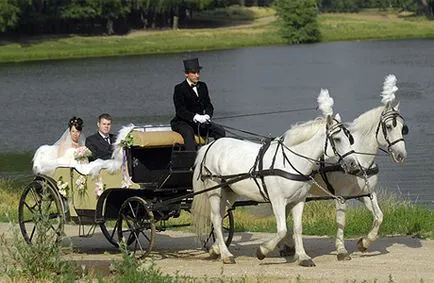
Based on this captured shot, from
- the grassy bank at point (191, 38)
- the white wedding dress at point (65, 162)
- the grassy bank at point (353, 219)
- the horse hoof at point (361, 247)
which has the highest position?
the white wedding dress at point (65, 162)

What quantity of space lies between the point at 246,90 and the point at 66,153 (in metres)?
37.4

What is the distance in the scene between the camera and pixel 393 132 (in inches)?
504

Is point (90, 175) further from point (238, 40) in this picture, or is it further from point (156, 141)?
point (238, 40)

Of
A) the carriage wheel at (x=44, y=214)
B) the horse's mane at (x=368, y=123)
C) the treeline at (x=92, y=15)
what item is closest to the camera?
the carriage wheel at (x=44, y=214)

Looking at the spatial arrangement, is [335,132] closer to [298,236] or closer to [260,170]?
[260,170]

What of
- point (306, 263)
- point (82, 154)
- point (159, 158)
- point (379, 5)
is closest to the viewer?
point (306, 263)

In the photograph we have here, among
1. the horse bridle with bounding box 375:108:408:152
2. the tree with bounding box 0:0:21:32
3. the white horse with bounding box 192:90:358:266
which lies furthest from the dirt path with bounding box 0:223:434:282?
the tree with bounding box 0:0:21:32

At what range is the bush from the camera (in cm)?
9612

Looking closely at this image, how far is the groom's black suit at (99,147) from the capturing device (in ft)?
45.7

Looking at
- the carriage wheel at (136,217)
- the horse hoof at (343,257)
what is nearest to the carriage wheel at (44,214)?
the carriage wheel at (136,217)

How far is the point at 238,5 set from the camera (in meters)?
136

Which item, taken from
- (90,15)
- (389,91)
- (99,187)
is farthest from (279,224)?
(90,15)

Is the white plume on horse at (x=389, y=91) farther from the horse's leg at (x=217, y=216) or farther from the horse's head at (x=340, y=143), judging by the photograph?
the horse's leg at (x=217, y=216)

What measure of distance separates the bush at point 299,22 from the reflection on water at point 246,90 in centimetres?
1129
